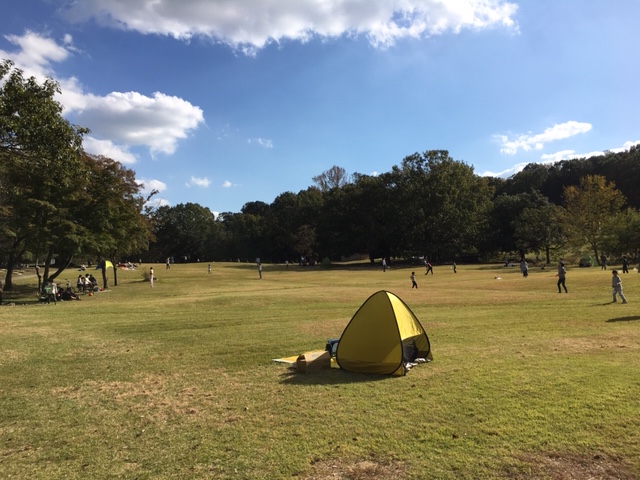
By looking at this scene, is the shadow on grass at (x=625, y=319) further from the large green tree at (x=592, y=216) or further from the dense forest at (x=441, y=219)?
the large green tree at (x=592, y=216)

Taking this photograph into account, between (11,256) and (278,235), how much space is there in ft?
213

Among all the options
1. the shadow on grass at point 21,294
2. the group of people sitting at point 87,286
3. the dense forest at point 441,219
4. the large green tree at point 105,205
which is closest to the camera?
the shadow on grass at point 21,294

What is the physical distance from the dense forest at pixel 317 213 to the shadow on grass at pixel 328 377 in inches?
491

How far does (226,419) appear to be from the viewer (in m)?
6.80

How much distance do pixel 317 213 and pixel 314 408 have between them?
84269 mm

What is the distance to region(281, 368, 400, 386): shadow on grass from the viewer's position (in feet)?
28.6

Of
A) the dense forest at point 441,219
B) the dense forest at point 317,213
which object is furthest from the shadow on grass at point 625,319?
the dense forest at point 441,219

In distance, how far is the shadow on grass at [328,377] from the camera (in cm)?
872

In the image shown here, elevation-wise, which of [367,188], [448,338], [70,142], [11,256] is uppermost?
[367,188]

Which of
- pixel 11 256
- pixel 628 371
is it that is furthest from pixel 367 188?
pixel 628 371

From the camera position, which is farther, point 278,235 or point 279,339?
point 278,235

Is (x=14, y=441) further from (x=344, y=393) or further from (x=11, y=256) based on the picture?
(x=11, y=256)

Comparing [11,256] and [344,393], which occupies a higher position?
[11,256]

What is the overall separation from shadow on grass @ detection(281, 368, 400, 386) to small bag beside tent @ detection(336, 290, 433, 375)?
171mm
